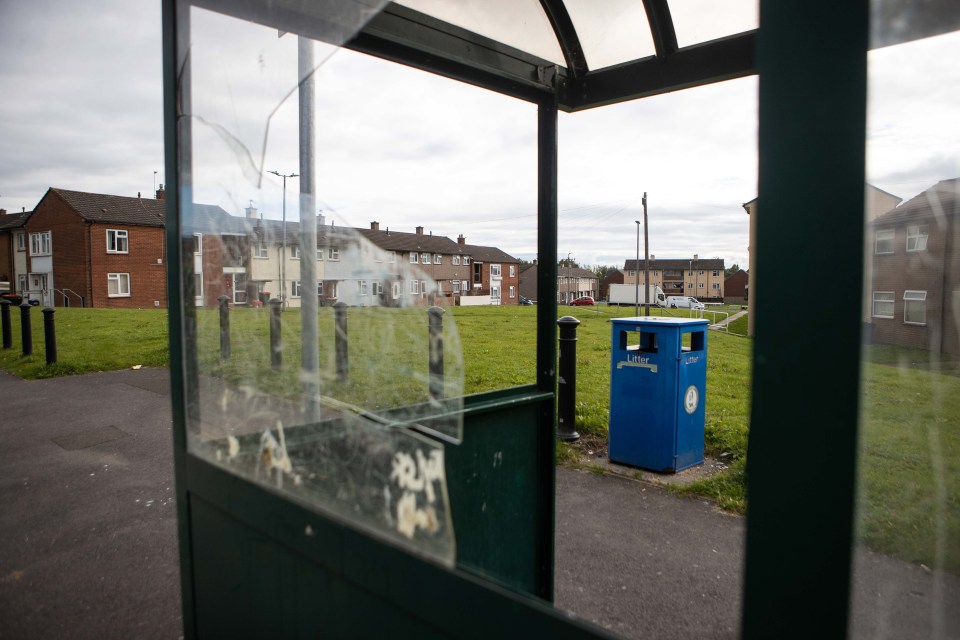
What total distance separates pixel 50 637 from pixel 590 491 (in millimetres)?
3523

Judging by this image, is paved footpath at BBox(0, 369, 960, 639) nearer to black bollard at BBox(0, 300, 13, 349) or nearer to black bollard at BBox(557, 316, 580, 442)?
black bollard at BBox(557, 316, 580, 442)

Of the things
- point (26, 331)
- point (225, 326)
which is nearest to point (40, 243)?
point (26, 331)

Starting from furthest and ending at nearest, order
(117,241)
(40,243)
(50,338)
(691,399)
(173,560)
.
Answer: (40,243) < (117,241) < (50,338) < (691,399) < (173,560)

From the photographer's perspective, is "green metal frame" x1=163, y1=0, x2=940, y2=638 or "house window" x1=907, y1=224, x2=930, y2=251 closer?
"green metal frame" x1=163, y1=0, x2=940, y2=638

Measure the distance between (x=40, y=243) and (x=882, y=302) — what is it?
154 feet

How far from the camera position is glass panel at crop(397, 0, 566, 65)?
2.77 metres

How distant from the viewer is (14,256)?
138 feet

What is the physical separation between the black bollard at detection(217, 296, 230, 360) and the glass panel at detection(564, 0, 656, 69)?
239 cm

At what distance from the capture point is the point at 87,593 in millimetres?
3408

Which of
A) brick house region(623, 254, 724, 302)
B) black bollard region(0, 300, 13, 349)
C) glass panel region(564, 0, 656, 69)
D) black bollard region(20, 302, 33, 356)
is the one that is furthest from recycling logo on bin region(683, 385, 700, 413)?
brick house region(623, 254, 724, 302)

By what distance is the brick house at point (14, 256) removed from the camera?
40625 mm

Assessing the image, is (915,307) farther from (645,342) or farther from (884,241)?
(645,342)

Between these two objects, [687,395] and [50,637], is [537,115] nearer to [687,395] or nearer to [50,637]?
[687,395]

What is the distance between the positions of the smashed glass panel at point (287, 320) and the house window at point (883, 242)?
87cm
